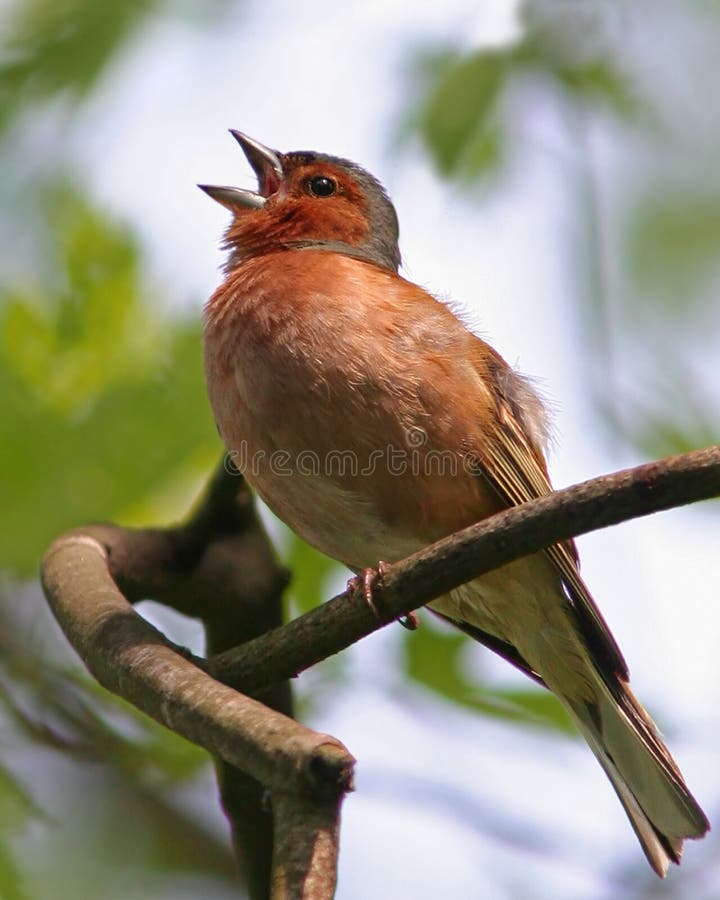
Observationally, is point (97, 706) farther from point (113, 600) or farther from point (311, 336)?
point (311, 336)

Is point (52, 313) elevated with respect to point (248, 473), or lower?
Answer: elevated

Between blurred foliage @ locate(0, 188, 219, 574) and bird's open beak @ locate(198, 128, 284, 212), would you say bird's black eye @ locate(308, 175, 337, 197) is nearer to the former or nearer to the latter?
bird's open beak @ locate(198, 128, 284, 212)

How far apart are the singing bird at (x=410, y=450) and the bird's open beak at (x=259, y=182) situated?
0.61 metres

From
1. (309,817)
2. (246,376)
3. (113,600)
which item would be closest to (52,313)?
(246,376)

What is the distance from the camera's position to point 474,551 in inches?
133

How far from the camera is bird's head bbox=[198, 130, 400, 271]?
6.09 m

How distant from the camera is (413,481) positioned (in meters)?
4.91

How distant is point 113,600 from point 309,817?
1.61m

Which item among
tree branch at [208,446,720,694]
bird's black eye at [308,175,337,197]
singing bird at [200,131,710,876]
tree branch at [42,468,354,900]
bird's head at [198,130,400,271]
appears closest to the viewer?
tree branch at [42,468,354,900]

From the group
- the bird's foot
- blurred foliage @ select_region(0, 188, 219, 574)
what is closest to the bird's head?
blurred foliage @ select_region(0, 188, 219, 574)

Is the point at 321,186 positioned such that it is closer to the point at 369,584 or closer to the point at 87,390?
the point at 87,390

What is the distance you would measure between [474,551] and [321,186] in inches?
143

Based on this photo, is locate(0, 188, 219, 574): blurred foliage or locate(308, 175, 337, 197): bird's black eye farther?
locate(308, 175, 337, 197): bird's black eye

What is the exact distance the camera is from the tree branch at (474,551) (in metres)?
3.05
